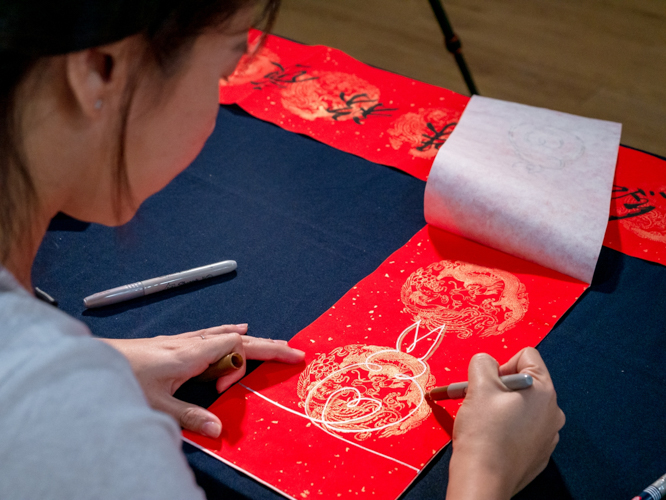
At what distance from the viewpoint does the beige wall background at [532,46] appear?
1.60 m

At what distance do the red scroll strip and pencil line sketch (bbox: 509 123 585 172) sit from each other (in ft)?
0.27

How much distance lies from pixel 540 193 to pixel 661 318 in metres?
0.20

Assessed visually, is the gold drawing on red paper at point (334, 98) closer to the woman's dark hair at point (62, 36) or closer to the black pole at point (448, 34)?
the black pole at point (448, 34)

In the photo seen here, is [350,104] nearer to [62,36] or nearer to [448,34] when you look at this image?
[448,34]

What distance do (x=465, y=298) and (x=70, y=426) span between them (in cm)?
49

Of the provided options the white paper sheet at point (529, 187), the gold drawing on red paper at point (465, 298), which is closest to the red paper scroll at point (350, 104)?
the white paper sheet at point (529, 187)

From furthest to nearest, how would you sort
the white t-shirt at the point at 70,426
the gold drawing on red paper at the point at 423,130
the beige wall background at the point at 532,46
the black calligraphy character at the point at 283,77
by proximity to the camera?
the beige wall background at the point at 532,46 < the black calligraphy character at the point at 283,77 < the gold drawing on red paper at the point at 423,130 < the white t-shirt at the point at 70,426

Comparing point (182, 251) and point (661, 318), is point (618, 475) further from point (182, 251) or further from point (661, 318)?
point (182, 251)

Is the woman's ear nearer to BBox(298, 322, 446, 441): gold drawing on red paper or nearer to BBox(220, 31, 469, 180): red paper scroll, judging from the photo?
BBox(298, 322, 446, 441): gold drawing on red paper

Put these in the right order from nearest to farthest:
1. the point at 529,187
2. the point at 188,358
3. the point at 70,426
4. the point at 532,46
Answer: the point at 70,426 < the point at 188,358 < the point at 529,187 < the point at 532,46

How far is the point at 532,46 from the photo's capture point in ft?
6.15

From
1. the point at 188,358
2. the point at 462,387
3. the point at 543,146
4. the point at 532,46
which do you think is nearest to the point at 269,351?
the point at 188,358

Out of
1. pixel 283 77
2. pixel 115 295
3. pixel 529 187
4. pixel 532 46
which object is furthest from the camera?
pixel 532 46

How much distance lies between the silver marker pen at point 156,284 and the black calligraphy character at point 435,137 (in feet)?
1.27
